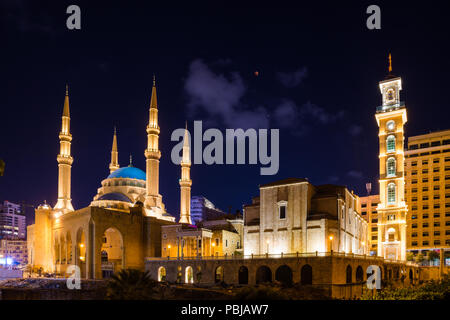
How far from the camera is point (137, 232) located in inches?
2913

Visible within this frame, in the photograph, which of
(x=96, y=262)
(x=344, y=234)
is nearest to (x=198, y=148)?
(x=96, y=262)

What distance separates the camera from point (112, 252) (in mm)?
76250

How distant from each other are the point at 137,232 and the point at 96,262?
378 inches

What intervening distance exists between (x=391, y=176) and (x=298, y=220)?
2920 centimetres

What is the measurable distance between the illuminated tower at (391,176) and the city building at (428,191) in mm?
17418

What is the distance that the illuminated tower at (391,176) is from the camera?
7656 cm

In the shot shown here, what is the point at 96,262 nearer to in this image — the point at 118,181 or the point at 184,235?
the point at 184,235

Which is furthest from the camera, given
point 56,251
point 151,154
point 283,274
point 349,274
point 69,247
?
point 151,154

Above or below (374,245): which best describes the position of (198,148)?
above

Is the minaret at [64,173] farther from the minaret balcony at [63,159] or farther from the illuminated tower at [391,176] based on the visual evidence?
the illuminated tower at [391,176]

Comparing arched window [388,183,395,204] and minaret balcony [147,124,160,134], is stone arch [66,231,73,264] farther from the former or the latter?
arched window [388,183,395,204]

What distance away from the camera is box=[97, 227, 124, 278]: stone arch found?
72225 millimetres

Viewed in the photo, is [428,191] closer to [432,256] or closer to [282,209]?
[432,256]

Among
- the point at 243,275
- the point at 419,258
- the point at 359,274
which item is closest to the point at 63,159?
the point at 243,275
